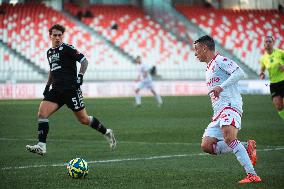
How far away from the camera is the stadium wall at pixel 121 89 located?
43.0 m

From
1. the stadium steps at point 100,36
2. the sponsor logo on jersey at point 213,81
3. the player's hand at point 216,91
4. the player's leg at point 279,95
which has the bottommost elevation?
the player's leg at point 279,95

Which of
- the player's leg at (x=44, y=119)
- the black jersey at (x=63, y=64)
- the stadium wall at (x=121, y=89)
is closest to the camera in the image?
the player's leg at (x=44, y=119)

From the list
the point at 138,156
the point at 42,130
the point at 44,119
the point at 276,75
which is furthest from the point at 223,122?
the point at 276,75

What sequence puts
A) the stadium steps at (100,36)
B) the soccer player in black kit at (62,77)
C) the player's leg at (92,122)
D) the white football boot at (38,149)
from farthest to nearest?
1. the stadium steps at (100,36)
2. the player's leg at (92,122)
3. the soccer player in black kit at (62,77)
4. the white football boot at (38,149)

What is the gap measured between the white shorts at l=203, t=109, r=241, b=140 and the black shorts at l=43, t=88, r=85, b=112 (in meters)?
4.09

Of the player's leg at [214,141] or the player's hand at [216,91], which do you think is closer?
the player's hand at [216,91]

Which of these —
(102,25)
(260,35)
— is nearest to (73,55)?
(102,25)

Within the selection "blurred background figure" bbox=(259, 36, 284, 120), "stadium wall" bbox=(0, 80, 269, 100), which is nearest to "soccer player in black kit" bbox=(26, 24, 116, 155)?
"blurred background figure" bbox=(259, 36, 284, 120)

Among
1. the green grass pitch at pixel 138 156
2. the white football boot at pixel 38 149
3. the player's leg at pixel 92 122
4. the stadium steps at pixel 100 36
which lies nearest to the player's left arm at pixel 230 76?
the green grass pitch at pixel 138 156

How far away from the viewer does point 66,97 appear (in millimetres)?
13789

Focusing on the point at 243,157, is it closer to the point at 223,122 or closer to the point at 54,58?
the point at 223,122

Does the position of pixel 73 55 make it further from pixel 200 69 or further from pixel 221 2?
pixel 221 2

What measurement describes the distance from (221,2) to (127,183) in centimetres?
4841

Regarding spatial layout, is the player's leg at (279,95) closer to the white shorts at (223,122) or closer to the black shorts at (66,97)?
the black shorts at (66,97)
